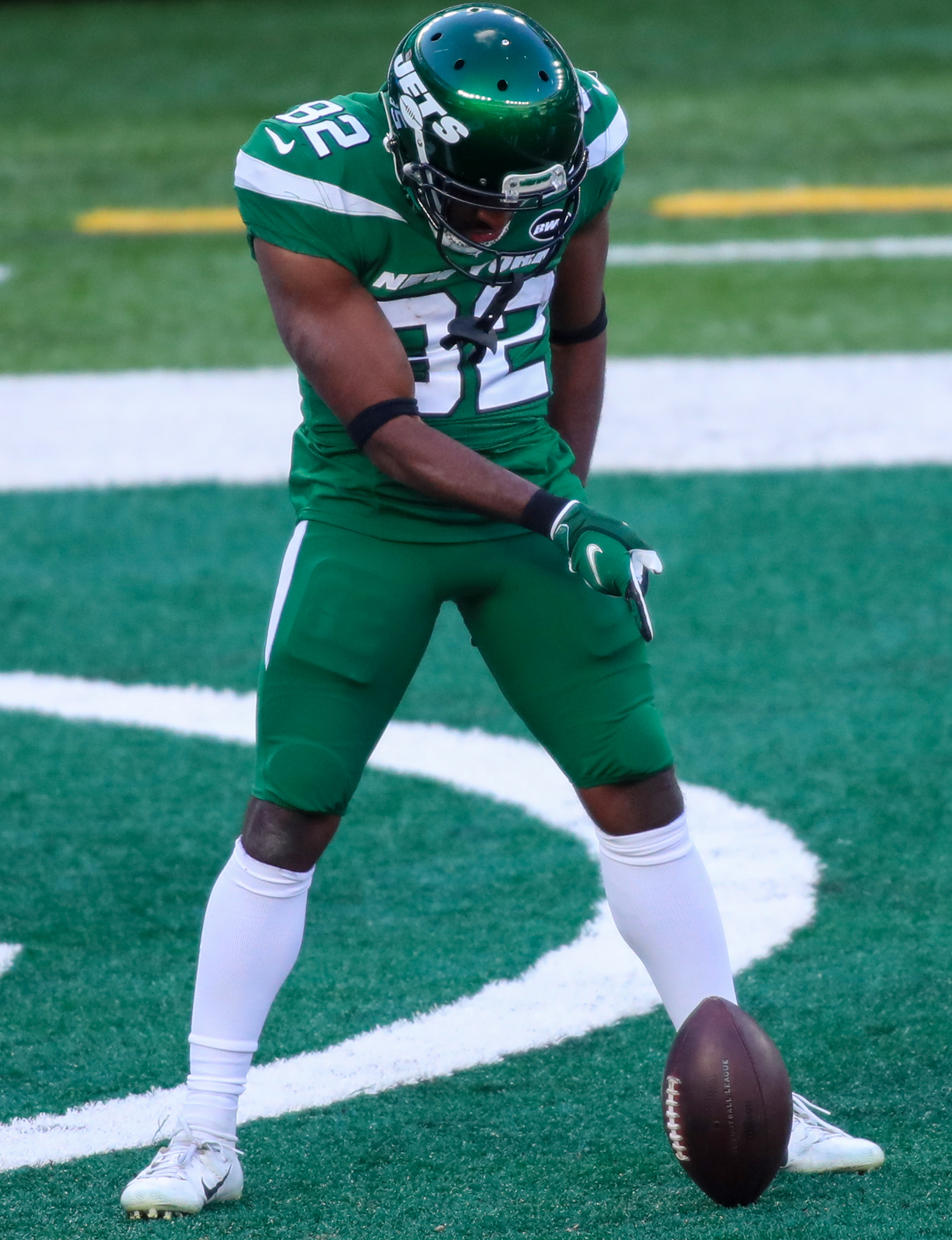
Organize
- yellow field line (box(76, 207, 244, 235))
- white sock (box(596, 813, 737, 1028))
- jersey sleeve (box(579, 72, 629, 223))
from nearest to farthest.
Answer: white sock (box(596, 813, 737, 1028)) < jersey sleeve (box(579, 72, 629, 223)) < yellow field line (box(76, 207, 244, 235))

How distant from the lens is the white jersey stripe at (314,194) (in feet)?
9.18

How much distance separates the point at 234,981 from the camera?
9.30ft

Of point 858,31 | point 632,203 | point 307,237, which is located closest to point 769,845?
point 307,237

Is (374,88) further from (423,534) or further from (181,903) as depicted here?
(423,534)

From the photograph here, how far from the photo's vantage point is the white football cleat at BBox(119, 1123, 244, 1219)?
2.74m

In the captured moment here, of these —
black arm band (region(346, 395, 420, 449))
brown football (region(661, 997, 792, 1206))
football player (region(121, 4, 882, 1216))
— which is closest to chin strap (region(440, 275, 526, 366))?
football player (region(121, 4, 882, 1216))

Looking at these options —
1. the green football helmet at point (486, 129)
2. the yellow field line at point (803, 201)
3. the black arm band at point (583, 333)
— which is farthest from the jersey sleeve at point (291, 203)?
the yellow field line at point (803, 201)

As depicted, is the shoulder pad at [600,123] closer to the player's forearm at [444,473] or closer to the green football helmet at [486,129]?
the green football helmet at [486,129]

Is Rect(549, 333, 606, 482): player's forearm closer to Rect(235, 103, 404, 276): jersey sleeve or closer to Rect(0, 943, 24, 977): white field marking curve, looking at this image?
Rect(235, 103, 404, 276): jersey sleeve

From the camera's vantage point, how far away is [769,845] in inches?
165

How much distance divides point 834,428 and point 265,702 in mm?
5147

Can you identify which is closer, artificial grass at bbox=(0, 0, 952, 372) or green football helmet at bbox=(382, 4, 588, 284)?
green football helmet at bbox=(382, 4, 588, 284)

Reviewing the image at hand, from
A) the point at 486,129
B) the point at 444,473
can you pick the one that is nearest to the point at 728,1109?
the point at 444,473

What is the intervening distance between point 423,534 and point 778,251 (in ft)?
28.2
